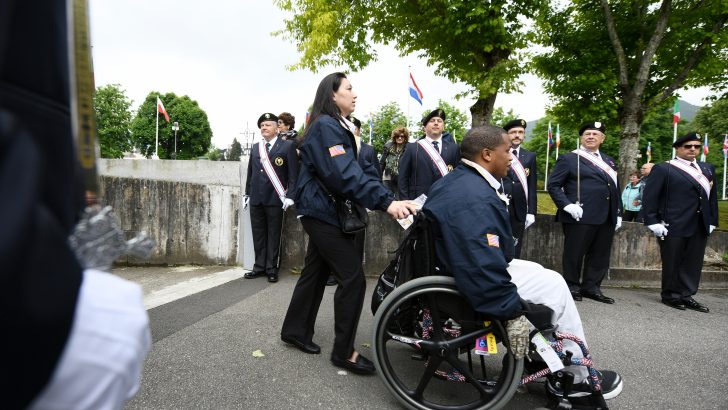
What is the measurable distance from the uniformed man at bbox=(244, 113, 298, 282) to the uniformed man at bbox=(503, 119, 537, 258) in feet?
8.76

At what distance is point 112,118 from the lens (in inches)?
1922

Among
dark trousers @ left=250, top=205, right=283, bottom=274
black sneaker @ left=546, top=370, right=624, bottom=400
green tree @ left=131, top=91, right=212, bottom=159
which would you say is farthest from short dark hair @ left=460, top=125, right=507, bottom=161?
green tree @ left=131, top=91, right=212, bottom=159

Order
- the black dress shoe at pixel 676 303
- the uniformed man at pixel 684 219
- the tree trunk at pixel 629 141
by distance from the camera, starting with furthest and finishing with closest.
→ the tree trunk at pixel 629 141 < the uniformed man at pixel 684 219 < the black dress shoe at pixel 676 303

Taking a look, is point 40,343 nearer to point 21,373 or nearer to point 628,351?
point 21,373

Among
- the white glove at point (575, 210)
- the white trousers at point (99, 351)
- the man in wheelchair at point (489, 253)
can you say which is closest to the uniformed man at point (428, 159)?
the white glove at point (575, 210)

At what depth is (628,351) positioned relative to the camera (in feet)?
11.6

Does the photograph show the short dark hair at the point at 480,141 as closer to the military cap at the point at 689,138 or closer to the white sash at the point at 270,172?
the white sash at the point at 270,172

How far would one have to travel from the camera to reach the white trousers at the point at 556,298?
95.5 inches

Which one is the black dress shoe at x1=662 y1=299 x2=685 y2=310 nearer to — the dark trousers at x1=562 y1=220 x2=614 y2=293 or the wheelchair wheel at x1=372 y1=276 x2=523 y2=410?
the dark trousers at x1=562 y1=220 x2=614 y2=293

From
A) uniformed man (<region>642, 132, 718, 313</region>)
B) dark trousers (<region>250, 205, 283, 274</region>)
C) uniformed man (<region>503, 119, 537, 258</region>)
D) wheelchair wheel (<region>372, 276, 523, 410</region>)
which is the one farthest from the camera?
dark trousers (<region>250, 205, 283, 274</region>)

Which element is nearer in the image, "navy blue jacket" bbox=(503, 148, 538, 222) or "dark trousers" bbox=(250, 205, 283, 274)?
"navy blue jacket" bbox=(503, 148, 538, 222)

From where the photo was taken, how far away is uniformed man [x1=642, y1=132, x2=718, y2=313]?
5121 mm

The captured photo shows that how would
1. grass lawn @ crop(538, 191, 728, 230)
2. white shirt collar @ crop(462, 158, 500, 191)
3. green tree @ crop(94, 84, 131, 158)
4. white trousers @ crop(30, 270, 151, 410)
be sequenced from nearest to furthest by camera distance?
white trousers @ crop(30, 270, 151, 410)
white shirt collar @ crop(462, 158, 500, 191)
grass lawn @ crop(538, 191, 728, 230)
green tree @ crop(94, 84, 131, 158)

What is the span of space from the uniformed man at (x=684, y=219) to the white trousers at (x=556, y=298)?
11.5 ft
